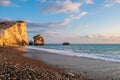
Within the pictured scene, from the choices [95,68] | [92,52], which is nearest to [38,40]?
[92,52]

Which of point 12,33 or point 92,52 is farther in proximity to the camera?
point 12,33

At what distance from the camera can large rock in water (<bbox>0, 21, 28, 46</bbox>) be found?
7169 cm

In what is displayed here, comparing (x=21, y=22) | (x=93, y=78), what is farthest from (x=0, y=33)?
(x=93, y=78)

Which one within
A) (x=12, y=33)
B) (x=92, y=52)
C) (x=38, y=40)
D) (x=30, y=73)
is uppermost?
(x=12, y=33)

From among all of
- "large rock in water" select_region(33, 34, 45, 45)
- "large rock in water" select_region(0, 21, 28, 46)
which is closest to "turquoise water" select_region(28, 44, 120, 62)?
"large rock in water" select_region(0, 21, 28, 46)

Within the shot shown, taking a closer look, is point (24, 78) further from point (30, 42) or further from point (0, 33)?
point (30, 42)

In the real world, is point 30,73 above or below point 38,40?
below

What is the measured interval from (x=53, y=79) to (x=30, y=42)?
111 metres

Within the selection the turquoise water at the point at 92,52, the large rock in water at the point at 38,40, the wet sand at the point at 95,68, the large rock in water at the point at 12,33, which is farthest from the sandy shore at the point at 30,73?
the large rock in water at the point at 38,40

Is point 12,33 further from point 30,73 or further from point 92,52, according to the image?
point 30,73

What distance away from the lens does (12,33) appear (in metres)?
80.0

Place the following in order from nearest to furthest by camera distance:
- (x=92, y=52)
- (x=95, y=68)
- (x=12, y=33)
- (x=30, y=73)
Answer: (x=30, y=73), (x=95, y=68), (x=92, y=52), (x=12, y=33)

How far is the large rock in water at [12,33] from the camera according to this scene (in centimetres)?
7169

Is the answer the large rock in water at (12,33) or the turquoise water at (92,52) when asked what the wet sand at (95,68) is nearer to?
the turquoise water at (92,52)
